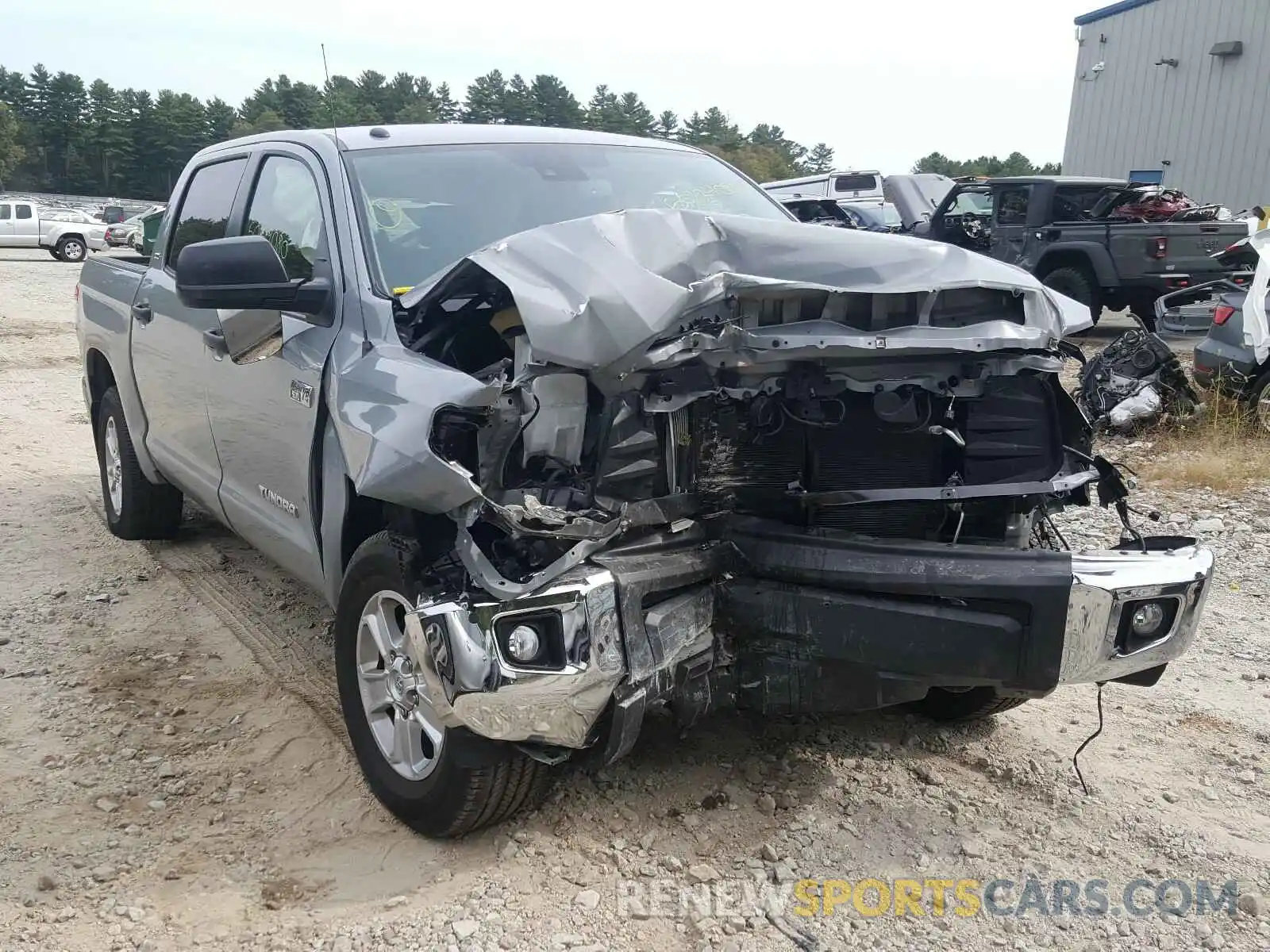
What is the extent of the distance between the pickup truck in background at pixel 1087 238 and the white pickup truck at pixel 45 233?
2529cm

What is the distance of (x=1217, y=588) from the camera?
486cm

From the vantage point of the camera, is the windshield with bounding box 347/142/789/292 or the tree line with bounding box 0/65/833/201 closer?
the windshield with bounding box 347/142/789/292

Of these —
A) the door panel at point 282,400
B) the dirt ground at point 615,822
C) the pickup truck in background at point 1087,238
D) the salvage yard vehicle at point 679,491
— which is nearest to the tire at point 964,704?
the dirt ground at point 615,822

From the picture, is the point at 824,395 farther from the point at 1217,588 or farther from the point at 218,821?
the point at 1217,588

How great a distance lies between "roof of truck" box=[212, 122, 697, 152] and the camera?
3775 mm

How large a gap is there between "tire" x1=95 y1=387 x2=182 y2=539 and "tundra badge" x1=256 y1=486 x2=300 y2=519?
1.80m

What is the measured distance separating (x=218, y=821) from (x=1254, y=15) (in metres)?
24.1

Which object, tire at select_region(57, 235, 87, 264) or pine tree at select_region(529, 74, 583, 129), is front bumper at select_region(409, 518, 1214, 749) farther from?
pine tree at select_region(529, 74, 583, 129)

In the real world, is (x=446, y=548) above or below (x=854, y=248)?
below

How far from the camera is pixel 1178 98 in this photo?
74.3 ft

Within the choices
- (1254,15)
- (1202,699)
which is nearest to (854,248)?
(1202,699)

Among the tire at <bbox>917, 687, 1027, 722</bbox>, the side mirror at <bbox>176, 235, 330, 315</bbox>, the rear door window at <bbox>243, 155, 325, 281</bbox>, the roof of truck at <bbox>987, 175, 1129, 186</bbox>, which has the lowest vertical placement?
the tire at <bbox>917, 687, 1027, 722</bbox>

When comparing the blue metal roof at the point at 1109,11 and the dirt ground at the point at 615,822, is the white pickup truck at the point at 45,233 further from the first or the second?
the dirt ground at the point at 615,822

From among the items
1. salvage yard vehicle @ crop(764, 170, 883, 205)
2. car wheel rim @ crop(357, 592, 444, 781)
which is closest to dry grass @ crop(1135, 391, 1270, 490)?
car wheel rim @ crop(357, 592, 444, 781)
